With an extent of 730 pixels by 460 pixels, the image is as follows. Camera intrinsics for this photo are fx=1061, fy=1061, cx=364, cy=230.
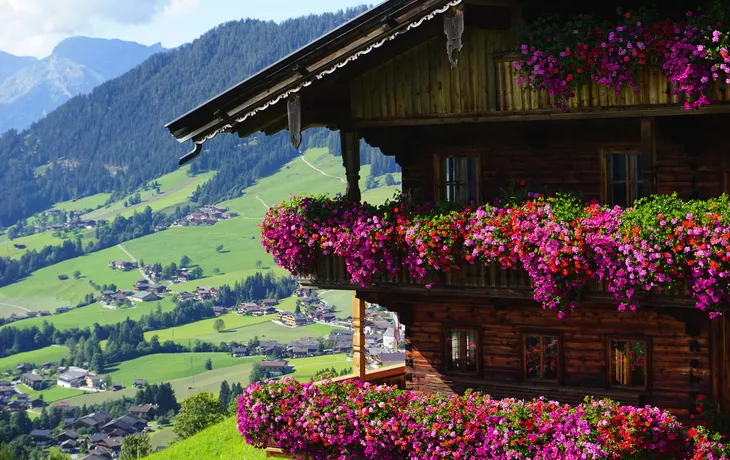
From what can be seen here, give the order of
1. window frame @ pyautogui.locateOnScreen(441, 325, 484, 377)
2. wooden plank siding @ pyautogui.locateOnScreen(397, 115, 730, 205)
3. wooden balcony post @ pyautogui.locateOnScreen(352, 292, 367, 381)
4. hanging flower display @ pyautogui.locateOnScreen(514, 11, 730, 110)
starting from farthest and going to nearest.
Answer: wooden balcony post @ pyautogui.locateOnScreen(352, 292, 367, 381), window frame @ pyautogui.locateOnScreen(441, 325, 484, 377), wooden plank siding @ pyautogui.locateOnScreen(397, 115, 730, 205), hanging flower display @ pyautogui.locateOnScreen(514, 11, 730, 110)

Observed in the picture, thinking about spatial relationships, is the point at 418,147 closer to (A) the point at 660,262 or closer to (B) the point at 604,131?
(B) the point at 604,131

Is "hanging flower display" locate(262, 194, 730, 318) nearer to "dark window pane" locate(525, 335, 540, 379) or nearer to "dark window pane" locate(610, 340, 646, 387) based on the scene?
"dark window pane" locate(610, 340, 646, 387)

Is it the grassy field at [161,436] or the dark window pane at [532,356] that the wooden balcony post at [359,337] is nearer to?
the dark window pane at [532,356]

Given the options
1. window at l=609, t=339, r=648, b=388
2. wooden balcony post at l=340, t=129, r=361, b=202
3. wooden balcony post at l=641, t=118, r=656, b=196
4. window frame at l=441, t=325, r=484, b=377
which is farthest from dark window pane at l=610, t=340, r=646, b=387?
wooden balcony post at l=340, t=129, r=361, b=202

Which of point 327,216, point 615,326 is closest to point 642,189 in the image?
point 615,326

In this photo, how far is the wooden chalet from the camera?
624 inches

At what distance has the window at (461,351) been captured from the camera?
18.9 meters

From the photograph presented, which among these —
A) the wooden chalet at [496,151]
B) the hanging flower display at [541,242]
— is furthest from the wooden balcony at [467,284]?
the hanging flower display at [541,242]

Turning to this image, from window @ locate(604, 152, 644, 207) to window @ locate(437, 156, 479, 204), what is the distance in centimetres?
224

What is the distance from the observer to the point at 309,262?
1738 cm

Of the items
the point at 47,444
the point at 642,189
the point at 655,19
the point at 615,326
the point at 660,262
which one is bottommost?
the point at 47,444

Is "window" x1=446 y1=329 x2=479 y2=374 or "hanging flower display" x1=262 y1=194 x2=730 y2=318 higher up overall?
"hanging flower display" x1=262 y1=194 x2=730 y2=318

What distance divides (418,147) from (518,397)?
15.3 feet

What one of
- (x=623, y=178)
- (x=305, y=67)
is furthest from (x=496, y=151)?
(x=305, y=67)
